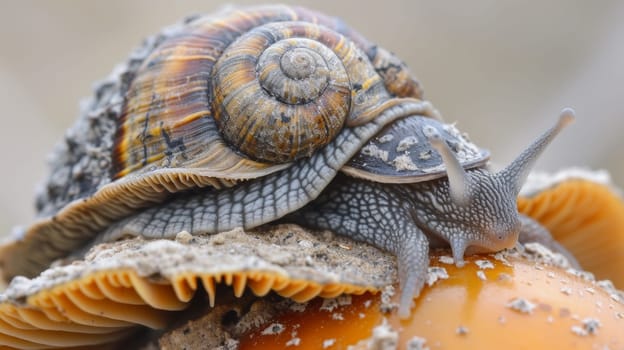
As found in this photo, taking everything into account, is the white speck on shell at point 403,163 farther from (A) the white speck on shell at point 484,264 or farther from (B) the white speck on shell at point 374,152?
(A) the white speck on shell at point 484,264

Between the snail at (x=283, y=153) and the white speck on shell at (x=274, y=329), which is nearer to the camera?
the white speck on shell at (x=274, y=329)

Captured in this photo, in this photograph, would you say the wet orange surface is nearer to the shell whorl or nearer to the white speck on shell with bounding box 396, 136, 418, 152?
the white speck on shell with bounding box 396, 136, 418, 152

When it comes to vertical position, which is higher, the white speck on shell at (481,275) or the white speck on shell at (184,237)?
the white speck on shell at (481,275)

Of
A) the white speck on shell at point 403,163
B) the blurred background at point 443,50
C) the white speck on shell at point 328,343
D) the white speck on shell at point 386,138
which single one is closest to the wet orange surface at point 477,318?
the white speck on shell at point 328,343

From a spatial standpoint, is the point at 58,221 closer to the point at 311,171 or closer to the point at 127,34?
the point at 311,171

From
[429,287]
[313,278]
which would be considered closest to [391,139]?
[429,287]

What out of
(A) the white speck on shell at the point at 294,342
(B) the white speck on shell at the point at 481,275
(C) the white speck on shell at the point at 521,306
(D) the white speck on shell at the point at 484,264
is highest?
(D) the white speck on shell at the point at 484,264

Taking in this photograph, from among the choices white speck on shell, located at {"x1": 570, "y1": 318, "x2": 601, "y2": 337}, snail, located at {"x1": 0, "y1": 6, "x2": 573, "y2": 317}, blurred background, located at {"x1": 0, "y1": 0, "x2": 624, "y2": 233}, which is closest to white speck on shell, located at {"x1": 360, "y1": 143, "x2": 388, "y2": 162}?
snail, located at {"x1": 0, "y1": 6, "x2": 573, "y2": 317}
